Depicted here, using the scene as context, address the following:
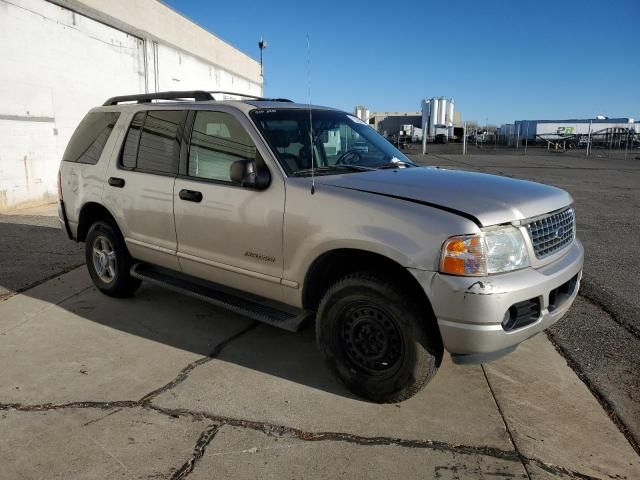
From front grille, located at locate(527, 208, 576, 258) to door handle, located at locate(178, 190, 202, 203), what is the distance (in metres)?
2.35

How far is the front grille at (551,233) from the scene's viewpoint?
10.1ft

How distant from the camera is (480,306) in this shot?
2.73m

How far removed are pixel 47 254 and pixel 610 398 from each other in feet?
21.9

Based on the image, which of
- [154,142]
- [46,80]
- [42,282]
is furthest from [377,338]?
[46,80]

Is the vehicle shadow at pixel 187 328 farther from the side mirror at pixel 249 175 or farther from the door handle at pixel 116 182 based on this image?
the door handle at pixel 116 182

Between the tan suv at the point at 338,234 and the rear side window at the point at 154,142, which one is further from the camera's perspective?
the rear side window at the point at 154,142

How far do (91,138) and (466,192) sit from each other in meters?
3.83

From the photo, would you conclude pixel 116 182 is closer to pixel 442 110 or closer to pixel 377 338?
pixel 377 338

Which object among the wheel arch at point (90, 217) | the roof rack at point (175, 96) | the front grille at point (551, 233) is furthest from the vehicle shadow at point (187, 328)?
the roof rack at point (175, 96)

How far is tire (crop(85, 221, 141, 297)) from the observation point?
492 cm

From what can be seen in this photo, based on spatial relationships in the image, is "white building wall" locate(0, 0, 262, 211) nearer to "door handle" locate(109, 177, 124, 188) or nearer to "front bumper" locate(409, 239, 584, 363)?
"door handle" locate(109, 177, 124, 188)

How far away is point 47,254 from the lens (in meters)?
7.00

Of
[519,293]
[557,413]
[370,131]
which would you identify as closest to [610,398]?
[557,413]

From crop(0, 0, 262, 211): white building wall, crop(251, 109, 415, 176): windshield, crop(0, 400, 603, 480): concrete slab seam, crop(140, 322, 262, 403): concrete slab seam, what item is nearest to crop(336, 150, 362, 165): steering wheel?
crop(251, 109, 415, 176): windshield
